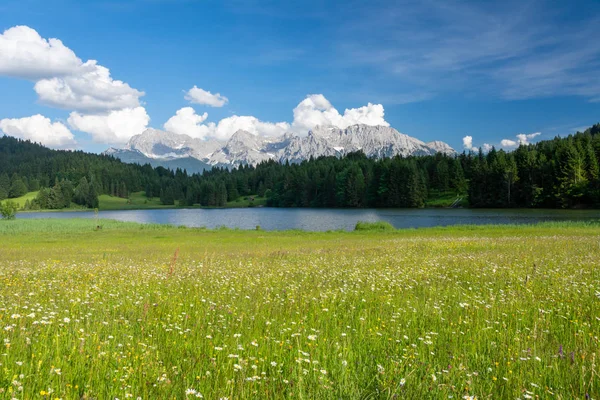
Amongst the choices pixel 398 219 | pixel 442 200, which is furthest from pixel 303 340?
pixel 442 200

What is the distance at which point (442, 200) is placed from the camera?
5955 inches

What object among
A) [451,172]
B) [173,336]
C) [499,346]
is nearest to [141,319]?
[173,336]

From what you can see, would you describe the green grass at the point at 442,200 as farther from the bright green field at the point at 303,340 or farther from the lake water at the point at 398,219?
the bright green field at the point at 303,340

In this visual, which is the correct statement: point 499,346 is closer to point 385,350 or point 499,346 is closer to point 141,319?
point 385,350

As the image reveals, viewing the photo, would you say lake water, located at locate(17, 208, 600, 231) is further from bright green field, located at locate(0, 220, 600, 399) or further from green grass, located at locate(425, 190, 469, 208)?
bright green field, located at locate(0, 220, 600, 399)

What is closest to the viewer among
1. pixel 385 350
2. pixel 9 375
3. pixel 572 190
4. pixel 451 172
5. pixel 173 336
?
pixel 9 375

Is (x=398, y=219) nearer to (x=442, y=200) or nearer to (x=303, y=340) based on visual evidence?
(x=442, y=200)

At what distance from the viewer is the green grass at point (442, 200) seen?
474ft

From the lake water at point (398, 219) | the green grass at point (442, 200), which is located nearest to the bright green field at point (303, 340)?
the lake water at point (398, 219)

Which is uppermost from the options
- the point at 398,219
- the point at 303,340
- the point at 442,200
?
the point at 442,200

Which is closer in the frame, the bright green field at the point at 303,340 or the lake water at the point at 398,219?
the bright green field at the point at 303,340

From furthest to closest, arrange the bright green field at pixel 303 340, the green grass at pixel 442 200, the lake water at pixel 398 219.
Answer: the green grass at pixel 442 200
the lake water at pixel 398 219
the bright green field at pixel 303 340

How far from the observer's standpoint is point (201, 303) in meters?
8.79

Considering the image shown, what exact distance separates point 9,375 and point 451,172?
6757 inches
